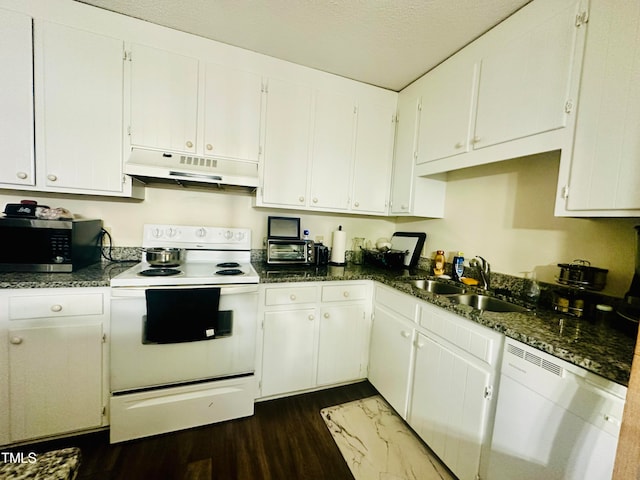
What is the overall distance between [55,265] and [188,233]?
75cm

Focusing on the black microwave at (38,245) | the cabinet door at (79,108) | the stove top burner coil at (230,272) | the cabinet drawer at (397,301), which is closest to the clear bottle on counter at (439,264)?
the cabinet drawer at (397,301)

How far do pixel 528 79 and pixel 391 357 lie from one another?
1.81 metres

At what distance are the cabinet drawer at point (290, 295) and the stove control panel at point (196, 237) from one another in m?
0.58

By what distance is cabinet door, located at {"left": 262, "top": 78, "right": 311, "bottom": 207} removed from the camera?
198 centimetres

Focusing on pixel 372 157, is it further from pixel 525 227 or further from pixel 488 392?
pixel 488 392


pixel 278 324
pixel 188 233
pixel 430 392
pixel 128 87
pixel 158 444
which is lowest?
pixel 158 444

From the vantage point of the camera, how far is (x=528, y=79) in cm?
129

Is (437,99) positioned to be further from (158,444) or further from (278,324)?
(158,444)

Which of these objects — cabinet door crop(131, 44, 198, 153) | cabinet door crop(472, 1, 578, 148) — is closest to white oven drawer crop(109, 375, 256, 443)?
cabinet door crop(131, 44, 198, 153)

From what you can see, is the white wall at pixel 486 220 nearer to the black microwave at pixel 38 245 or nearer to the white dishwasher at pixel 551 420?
the black microwave at pixel 38 245

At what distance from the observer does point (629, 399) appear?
25.5 inches

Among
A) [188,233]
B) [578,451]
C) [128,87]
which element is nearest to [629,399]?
[578,451]

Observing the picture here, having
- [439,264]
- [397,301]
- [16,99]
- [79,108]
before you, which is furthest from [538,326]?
[16,99]

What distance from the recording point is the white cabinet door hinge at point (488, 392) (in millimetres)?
1124
